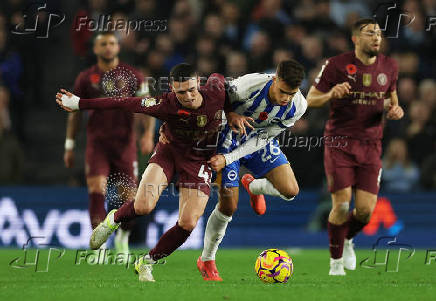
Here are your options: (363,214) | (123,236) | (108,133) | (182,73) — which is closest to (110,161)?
(108,133)

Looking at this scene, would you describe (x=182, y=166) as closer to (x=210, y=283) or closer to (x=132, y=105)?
(x=132, y=105)

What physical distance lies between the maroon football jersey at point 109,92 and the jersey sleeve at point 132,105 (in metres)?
2.36

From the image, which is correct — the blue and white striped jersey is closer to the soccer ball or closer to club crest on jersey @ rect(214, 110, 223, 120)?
club crest on jersey @ rect(214, 110, 223, 120)

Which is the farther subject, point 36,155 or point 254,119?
point 36,155

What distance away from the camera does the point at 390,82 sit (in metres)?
9.91

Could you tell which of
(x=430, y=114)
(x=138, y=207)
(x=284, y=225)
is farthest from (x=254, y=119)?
(x=430, y=114)

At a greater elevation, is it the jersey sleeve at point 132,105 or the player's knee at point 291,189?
the jersey sleeve at point 132,105

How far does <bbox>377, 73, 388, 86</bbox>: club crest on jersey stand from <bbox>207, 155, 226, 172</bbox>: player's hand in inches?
93.0

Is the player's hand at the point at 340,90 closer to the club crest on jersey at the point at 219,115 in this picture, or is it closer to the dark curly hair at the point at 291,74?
the dark curly hair at the point at 291,74

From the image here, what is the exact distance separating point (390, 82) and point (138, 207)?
355 cm

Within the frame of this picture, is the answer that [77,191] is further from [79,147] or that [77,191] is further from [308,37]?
[308,37]

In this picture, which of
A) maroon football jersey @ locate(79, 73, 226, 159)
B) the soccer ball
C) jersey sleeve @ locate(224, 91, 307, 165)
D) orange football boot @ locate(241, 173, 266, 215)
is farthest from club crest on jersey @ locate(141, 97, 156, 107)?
orange football boot @ locate(241, 173, 266, 215)

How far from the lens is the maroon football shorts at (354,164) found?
9695 mm

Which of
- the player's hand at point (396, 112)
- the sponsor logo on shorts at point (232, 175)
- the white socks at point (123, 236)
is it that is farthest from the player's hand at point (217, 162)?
the white socks at point (123, 236)
